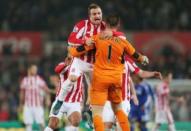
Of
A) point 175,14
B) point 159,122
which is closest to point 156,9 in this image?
point 175,14

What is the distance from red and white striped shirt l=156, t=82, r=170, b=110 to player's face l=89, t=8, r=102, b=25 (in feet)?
22.9

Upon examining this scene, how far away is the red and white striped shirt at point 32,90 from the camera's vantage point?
20.0 m

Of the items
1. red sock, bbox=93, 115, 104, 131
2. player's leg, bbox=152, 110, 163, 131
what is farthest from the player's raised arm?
player's leg, bbox=152, 110, 163, 131

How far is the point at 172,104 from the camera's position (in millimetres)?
22844

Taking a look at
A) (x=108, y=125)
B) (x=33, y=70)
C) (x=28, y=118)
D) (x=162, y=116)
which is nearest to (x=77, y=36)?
(x=108, y=125)

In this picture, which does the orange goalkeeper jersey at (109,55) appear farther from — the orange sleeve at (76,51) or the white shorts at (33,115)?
the white shorts at (33,115)

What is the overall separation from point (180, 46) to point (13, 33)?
5.69 meters

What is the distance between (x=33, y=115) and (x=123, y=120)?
8.59 meters

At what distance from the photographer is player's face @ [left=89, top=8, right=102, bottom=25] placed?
12196 millimetres

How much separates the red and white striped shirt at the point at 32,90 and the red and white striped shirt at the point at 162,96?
2893mm

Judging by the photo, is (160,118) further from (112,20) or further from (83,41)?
(112,20)

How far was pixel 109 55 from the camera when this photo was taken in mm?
11758

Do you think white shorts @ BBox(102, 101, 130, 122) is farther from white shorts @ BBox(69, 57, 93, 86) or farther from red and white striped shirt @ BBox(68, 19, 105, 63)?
red and white striped shirt @ BBox(68, 19, 105, 63)

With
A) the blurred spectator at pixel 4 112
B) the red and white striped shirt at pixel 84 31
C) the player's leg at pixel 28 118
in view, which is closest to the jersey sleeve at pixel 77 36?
the red and white striped shirt at pixel 84 31
